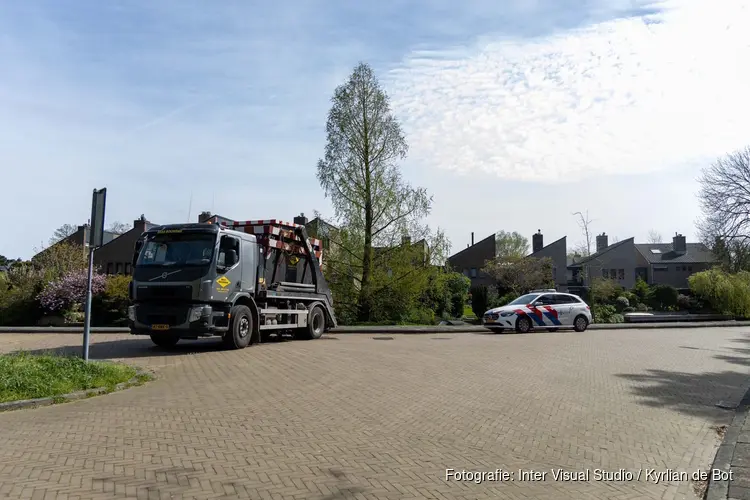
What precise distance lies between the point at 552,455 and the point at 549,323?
1703 cm

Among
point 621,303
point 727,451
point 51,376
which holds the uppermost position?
point 621,303

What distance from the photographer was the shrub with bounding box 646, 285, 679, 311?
38.0 m

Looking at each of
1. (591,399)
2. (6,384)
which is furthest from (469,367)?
(6,384)

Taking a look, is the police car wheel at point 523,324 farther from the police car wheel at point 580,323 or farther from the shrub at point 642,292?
the shrub at point 642,292

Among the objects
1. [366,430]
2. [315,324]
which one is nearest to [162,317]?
[315,324]

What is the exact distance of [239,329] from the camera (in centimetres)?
1373

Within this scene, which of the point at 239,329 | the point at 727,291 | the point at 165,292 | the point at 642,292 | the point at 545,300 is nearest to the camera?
the point at 165,292

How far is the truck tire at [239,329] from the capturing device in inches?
527

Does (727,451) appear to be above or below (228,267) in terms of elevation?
below

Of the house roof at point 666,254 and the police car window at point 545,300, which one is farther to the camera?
the house roof at point 666,254

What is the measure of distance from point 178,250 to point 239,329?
96.2 inches

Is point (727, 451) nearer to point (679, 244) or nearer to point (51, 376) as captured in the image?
point (51, 376)

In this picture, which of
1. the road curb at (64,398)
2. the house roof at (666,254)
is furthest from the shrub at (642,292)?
the road curb at (64,398)

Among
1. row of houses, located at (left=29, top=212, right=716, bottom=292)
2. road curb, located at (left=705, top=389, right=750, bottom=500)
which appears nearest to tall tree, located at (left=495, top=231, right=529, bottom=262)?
row of houses, located at (left=29, top=212, right=716, bottom=292)
